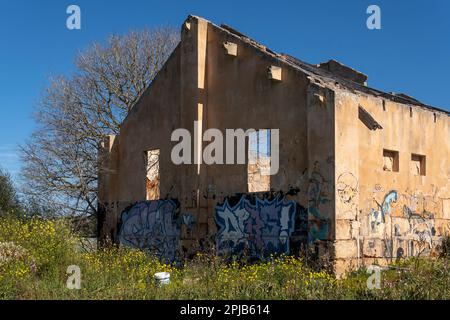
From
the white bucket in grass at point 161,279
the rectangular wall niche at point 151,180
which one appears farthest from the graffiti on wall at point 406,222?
the rectangular wall niche at point 151,180

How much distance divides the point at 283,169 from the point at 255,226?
5.63 feet

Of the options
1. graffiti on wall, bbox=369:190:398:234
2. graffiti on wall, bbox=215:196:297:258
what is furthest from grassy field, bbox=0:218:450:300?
graffiti on wall, bbox=369:190:398:234

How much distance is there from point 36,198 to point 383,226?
51.3ft

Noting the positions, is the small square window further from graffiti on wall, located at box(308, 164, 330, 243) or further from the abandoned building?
graffiti on wall, located at box(308, 164, 330, 243)

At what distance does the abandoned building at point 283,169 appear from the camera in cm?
1418

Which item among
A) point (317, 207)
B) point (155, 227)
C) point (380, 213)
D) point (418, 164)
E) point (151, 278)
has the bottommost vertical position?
point (151, 278)

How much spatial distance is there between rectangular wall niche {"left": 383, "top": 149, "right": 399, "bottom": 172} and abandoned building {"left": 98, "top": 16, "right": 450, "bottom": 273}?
0.03m

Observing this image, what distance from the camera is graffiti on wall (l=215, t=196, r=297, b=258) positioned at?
592 inches

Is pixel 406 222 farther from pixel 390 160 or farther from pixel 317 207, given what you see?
pixel 317 207

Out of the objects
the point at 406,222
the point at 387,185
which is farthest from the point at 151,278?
the point at 406,222

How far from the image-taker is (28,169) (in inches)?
1001

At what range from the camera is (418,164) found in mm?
17234
